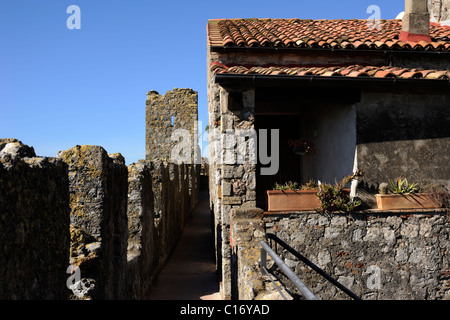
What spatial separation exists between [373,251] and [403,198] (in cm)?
100

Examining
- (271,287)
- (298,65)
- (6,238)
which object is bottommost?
(271,287)

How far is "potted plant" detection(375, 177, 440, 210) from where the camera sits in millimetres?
6469

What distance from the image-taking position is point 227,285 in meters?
6.96

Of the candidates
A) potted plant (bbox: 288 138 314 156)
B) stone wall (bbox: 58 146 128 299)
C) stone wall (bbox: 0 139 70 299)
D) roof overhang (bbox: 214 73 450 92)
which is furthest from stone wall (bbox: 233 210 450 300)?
stone wall (bbox: 0 139 70 299)

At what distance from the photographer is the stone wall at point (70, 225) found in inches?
72.8

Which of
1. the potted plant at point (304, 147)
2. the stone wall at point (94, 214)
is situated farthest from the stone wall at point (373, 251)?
the stone wall at point (94, 214)

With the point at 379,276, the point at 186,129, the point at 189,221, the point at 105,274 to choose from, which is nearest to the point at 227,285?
the point at 379,276

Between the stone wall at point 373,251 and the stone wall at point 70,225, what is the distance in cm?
232

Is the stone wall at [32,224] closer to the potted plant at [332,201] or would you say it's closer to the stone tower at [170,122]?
the potted plant at [332,201]

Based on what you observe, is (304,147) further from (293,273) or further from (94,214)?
(94,214)

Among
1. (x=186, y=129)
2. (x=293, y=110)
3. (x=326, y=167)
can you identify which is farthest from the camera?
(x=186, y=129)

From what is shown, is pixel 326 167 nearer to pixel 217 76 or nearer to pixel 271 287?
pixel 217 76

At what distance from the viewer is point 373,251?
6371mm
